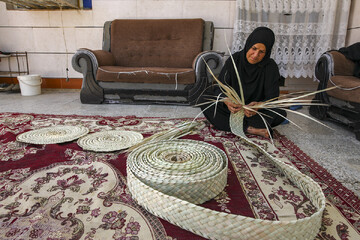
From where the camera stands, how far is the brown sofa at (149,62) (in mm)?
2836

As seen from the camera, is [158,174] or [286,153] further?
[286,153]

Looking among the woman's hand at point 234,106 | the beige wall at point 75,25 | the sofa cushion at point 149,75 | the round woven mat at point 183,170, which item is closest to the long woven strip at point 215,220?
the round woven mat at point 183,170

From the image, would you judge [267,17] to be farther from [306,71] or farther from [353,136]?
[353,136]

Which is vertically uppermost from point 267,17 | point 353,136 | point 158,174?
point 267,17

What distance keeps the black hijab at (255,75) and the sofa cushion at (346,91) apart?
2.10ft

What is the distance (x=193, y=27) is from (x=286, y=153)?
2456 millimetres

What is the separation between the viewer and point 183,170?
97 cm

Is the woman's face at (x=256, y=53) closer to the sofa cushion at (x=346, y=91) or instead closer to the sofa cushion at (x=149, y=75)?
the sofa cushion at (x=346, y=91)

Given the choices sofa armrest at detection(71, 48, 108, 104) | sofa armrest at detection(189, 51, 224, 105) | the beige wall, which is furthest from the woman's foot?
the beige wall

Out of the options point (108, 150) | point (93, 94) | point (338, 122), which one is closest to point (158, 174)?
point (108, 150)

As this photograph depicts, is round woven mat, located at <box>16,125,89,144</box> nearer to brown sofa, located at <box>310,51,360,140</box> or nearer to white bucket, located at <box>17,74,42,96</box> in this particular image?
brown sofa, located at <box>310,51,360,140</box>

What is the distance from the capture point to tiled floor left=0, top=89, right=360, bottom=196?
1.35 metres

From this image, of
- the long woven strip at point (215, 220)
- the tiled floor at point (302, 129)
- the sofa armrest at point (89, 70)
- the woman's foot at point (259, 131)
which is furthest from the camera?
the sofa armrest at point (89, 70)

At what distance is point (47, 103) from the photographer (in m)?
3.01
